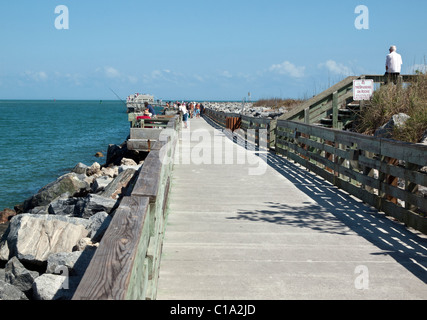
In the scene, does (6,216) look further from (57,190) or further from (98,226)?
(98,226)

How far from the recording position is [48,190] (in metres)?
15.5

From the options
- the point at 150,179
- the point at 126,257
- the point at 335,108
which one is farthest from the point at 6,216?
the point at 126,257

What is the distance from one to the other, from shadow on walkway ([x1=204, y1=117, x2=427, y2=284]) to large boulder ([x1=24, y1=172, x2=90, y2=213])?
26.4ft

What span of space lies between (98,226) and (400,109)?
8727 millimetres

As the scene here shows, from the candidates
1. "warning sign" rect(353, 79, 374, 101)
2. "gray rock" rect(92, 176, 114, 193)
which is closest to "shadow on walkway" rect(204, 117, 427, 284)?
"warning sign" rect(353, 79, 374, 101)

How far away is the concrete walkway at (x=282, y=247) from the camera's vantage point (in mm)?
4895

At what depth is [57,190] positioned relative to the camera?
1558 centimetres

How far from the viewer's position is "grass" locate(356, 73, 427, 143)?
34.9 feet

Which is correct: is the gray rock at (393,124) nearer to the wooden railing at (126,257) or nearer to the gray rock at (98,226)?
the gray rock at (98,226)

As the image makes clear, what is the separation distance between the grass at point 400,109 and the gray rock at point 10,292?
25.7ft

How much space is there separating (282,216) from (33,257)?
148 inches

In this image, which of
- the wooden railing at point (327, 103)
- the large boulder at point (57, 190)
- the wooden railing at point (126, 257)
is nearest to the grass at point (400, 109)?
the wooden railing at point (327, 103)

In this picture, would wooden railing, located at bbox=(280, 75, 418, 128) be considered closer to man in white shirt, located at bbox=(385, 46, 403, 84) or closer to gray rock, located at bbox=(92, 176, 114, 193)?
man in white shirt, located at bbox=(385, 46, 403, 84)
